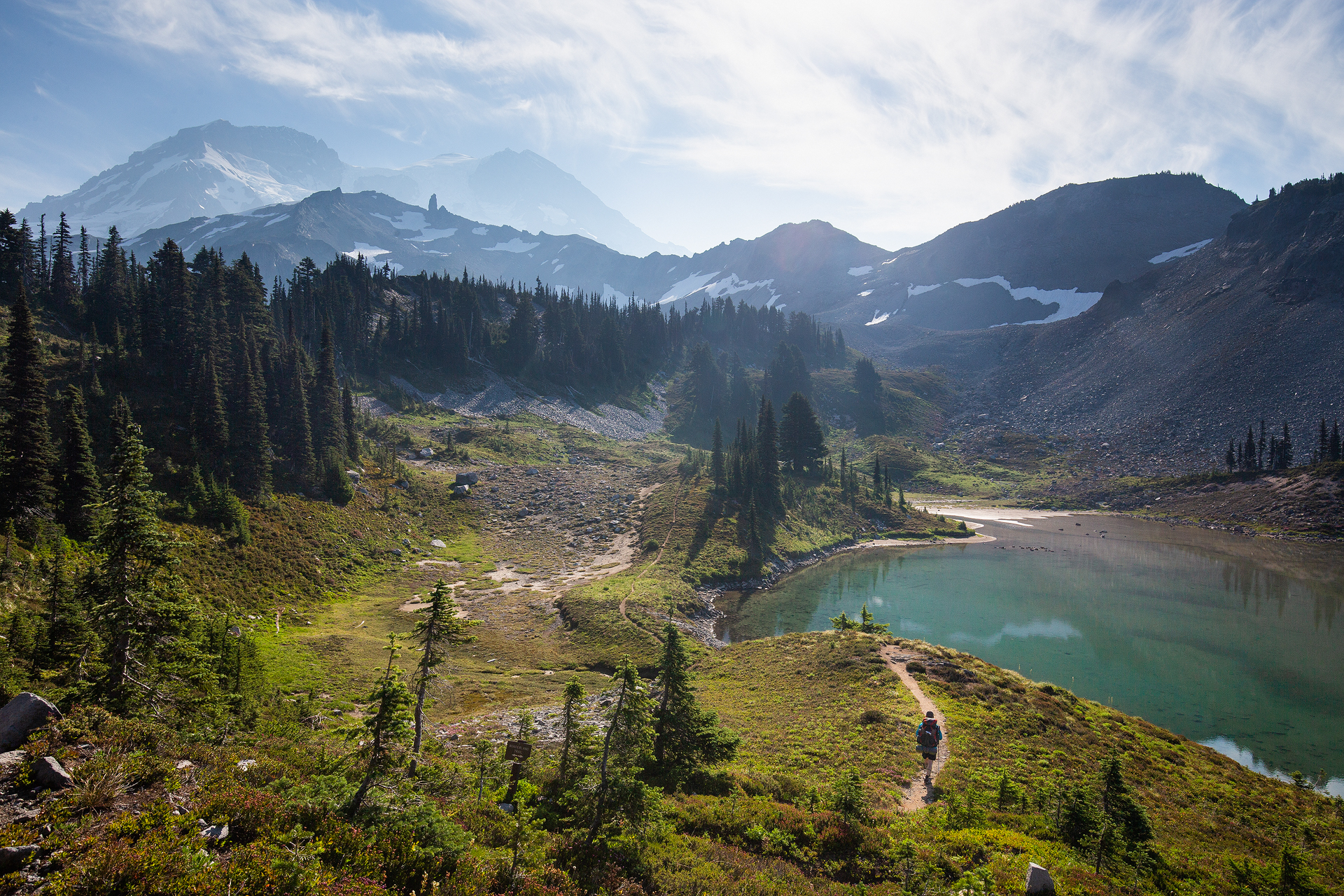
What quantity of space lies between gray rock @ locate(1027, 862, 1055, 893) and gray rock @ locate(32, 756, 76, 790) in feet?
64.2

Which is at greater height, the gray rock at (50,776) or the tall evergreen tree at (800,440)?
the tall evergreen tree at (800,440)

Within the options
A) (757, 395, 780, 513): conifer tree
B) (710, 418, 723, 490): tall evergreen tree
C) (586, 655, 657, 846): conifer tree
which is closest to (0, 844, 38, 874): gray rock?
(586, 655, 657, 846): conifer tree

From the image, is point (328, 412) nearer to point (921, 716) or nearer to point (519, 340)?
point (921, 716)

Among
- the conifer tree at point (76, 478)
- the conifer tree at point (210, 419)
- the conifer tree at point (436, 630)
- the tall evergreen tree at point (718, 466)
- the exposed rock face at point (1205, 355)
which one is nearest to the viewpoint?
the conifer tree at point (436, 630)

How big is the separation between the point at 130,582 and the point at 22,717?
4.37 metres

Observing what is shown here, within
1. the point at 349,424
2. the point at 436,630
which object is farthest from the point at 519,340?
the point at 436,630

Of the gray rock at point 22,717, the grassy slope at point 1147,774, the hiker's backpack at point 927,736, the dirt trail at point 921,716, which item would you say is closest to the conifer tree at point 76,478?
the gray rock at point 22,717

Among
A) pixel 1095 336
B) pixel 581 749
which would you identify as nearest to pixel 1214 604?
pixel 581 749

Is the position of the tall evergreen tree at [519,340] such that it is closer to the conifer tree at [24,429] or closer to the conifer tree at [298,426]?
the conifer tree at [298,426]

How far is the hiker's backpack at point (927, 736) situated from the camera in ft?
78.3

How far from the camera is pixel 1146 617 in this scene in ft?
171

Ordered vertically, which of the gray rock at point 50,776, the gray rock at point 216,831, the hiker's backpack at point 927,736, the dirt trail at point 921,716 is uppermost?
the gray rock at point 50,776

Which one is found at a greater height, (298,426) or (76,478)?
(298,426)

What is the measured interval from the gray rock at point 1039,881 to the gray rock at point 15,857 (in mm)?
18583
